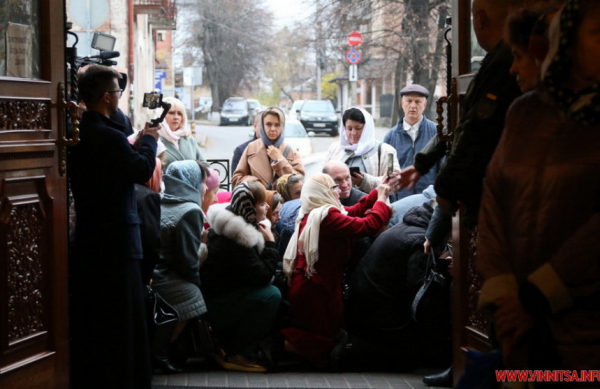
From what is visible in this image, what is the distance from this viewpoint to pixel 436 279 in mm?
6473

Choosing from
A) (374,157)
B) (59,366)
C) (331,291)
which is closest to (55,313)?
(59,366)

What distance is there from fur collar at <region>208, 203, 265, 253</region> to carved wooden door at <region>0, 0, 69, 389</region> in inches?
65.4

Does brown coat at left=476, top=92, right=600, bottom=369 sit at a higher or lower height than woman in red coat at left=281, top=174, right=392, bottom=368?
higher

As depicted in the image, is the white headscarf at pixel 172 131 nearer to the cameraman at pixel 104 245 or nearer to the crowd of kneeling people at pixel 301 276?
the crowd of kneeling people at pixel 301 276

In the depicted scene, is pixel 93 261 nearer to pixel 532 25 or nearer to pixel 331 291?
pixel 331 291

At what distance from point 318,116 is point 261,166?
33.3 metres

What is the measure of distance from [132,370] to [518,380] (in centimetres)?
321

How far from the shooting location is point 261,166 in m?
9.04

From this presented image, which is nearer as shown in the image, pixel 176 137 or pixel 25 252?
pixel 25 252

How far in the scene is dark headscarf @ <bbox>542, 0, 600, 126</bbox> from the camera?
2.62m

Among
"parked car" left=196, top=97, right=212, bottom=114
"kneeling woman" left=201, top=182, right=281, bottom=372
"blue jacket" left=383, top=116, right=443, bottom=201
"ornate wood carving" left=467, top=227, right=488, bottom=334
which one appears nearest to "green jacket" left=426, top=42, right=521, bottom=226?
"ornate wood carving" left=467, top=227, right=488, bottom=334

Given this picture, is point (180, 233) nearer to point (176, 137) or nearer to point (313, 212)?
point (313, 212)

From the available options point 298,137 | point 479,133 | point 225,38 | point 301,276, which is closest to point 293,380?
point 301,276

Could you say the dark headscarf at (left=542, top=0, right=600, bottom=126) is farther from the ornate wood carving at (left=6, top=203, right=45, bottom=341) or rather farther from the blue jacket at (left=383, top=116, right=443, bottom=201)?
the blue jacket at (left=383, top=116, right=443, bottom=201)
